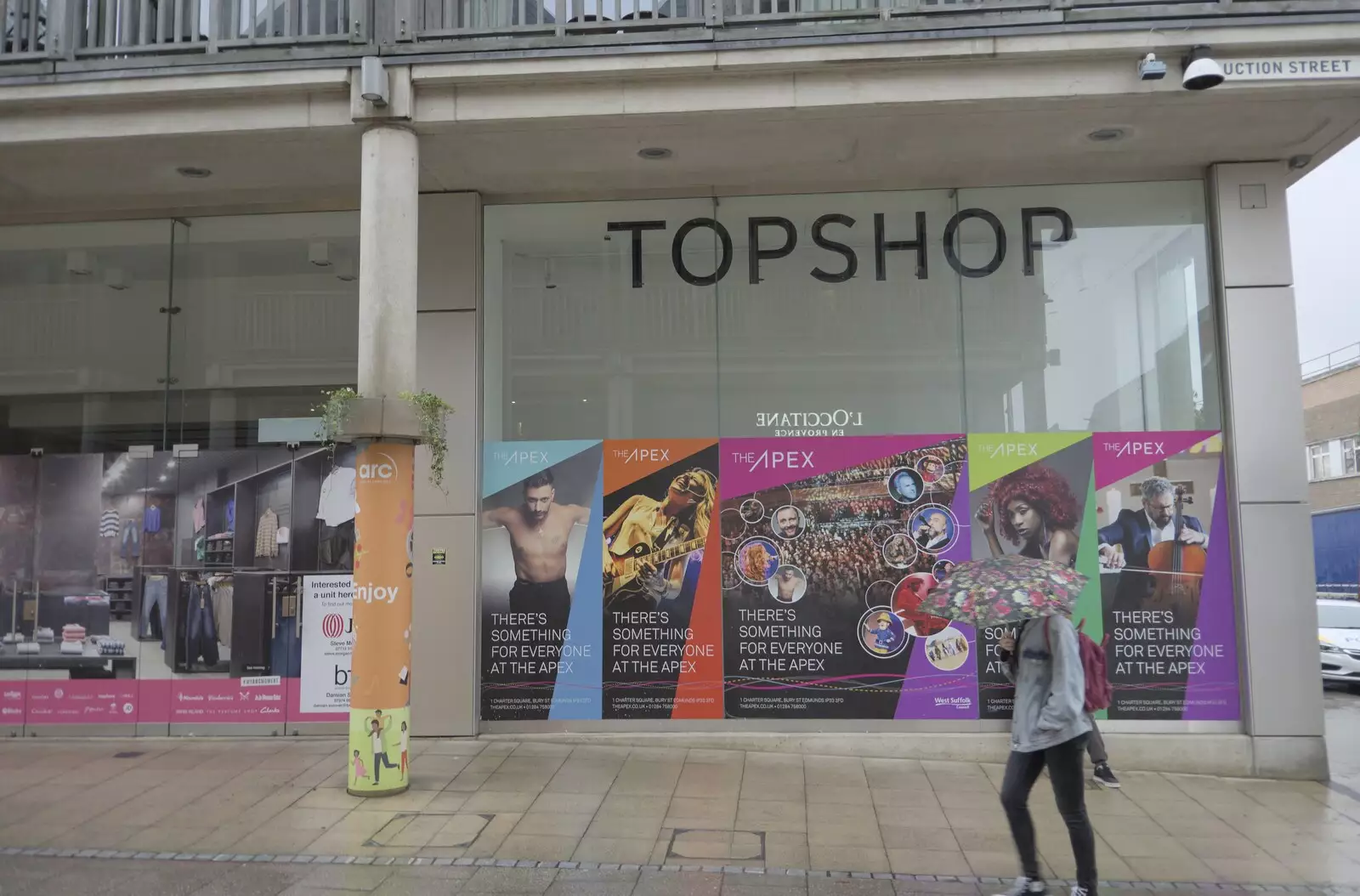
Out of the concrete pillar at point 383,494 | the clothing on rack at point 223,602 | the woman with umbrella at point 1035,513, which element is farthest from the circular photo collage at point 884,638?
the clothing on rack at point 223,602

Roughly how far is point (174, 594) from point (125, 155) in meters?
4.02

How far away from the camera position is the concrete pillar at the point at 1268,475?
8.83 metres

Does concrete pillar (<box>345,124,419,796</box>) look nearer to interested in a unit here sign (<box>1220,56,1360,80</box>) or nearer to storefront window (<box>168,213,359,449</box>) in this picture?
storefront window (<box>168,213,359,449</box>)

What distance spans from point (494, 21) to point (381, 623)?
5037 mm

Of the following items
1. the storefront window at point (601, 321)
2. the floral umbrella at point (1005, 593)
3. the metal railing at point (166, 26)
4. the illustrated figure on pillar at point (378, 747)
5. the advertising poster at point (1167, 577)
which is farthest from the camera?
the storefront window at point (601, 321)

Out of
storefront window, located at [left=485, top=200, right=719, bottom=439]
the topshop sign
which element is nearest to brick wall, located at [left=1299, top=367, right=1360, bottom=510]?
the topshop sign

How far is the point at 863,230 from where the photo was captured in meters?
9.88

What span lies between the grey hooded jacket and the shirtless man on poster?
500 centimetres

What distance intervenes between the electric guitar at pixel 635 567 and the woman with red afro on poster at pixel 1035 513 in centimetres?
264

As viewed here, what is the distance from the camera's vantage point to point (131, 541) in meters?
10.1

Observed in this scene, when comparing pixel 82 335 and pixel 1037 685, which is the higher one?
pixel 82 335

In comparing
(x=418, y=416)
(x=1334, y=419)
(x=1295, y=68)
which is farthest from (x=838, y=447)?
(x=1334, y=419)

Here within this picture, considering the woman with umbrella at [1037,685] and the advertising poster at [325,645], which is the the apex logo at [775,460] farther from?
the woman with umbrella at [1037,685]

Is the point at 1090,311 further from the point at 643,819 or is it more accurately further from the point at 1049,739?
the point at 643,819
